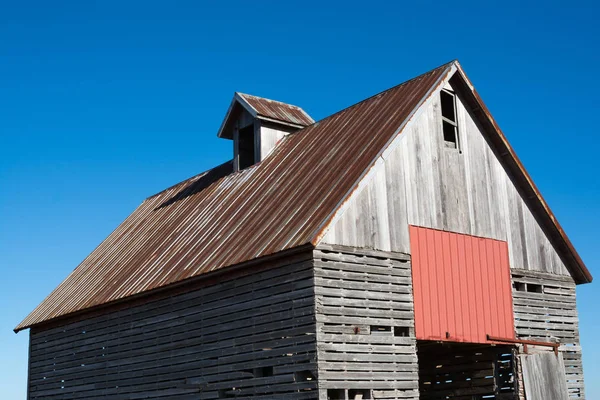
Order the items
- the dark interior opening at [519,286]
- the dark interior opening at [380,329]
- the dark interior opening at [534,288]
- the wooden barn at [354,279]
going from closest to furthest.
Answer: the wooden barn at [354,279] < the dark interior opening at [380,329] < the dark interior opening at [519,286] < the dark interior opening at [534,288]

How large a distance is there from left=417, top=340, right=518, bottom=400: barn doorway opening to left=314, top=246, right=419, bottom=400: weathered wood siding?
1.93 m

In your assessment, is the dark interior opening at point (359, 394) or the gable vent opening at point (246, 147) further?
the gable vent opening at point (246, 147)

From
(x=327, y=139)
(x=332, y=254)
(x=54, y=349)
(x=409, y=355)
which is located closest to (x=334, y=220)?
(x=332, y=254)

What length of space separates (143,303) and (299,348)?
23.1 feet

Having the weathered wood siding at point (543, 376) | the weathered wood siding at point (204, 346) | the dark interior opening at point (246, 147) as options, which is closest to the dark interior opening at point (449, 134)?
the weathered wood siding at point (543, 376)

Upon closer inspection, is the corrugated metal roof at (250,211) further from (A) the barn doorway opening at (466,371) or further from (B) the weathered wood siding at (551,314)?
(B) the weathered wood siding at (551,314)

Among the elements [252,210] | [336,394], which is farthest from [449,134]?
[336,394]

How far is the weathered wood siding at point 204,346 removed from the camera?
766 inches

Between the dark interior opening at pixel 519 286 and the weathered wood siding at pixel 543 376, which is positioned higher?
the dark interior opening at pixel 519 286

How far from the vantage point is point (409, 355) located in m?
20.4

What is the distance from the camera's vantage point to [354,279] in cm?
1994

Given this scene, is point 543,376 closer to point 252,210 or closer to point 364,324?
point 364,324

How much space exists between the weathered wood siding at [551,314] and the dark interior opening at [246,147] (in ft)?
32.2

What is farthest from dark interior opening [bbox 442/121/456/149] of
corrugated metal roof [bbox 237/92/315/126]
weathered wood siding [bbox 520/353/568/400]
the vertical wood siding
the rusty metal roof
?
corrugated metal roof [bbox 237/92/315/126]
